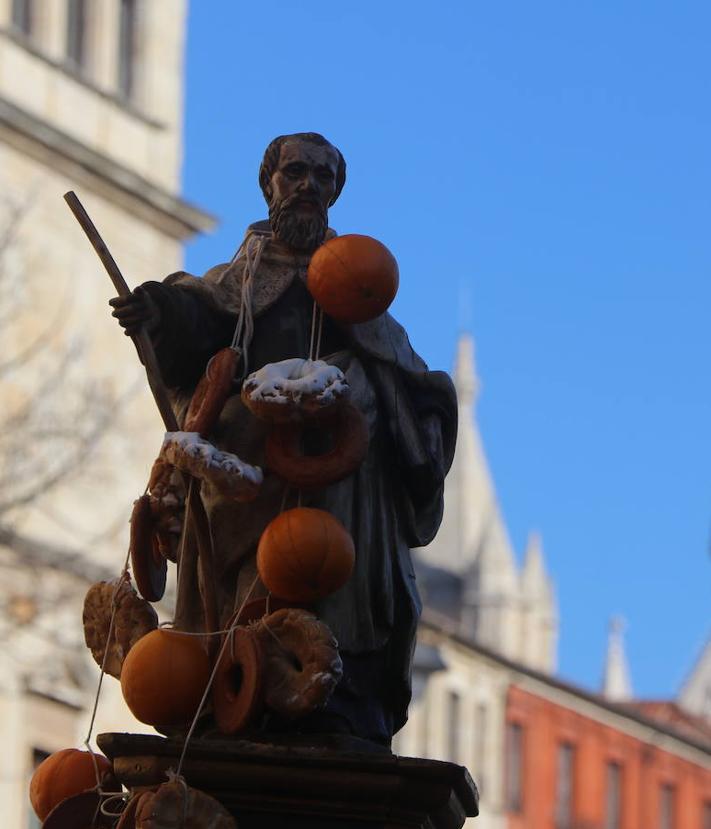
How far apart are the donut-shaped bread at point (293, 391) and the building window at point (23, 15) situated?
28.6m

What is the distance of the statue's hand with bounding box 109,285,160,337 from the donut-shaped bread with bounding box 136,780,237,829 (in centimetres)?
135

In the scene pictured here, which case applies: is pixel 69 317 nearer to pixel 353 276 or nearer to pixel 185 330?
pixel 185 330

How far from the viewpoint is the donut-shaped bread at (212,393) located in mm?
7992

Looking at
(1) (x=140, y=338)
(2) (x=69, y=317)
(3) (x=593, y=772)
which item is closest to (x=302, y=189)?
(1) (x=140, y=338)

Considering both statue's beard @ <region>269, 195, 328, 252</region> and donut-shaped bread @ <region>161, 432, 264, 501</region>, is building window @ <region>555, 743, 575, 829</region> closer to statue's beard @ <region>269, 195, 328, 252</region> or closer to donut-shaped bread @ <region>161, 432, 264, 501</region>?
statue's beard @ <region>269, 195, 328, 252</region>

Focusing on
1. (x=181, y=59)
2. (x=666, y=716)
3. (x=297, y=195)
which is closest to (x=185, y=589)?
(x=297, y=195)

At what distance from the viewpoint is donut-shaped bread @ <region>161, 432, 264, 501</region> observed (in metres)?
7.72

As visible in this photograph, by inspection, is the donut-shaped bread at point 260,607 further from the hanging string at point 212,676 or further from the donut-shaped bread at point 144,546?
the donut-shaped bread at point 144,546

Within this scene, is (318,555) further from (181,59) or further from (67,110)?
(181,59)

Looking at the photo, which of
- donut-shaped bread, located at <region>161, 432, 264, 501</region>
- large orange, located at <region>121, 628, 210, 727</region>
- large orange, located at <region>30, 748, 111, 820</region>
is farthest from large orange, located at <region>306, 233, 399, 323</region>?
large orange, located at <region>30, 748, 111, 820</region>

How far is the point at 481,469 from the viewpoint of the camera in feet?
246

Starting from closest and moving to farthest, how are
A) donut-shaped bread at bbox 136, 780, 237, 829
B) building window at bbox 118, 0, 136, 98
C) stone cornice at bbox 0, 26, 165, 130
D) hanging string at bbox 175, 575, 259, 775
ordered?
1. donut-shaped bread at bbox 136, 780, 237, 829
2. hanging string at bbox 175, 575, 259, 775
3. stone cornice at bbox 0, 26, 165, 130
4. building window at bbox 118, 0, 136, 98

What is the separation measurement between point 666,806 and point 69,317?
25426 millimetres

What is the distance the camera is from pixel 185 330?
8.16m
